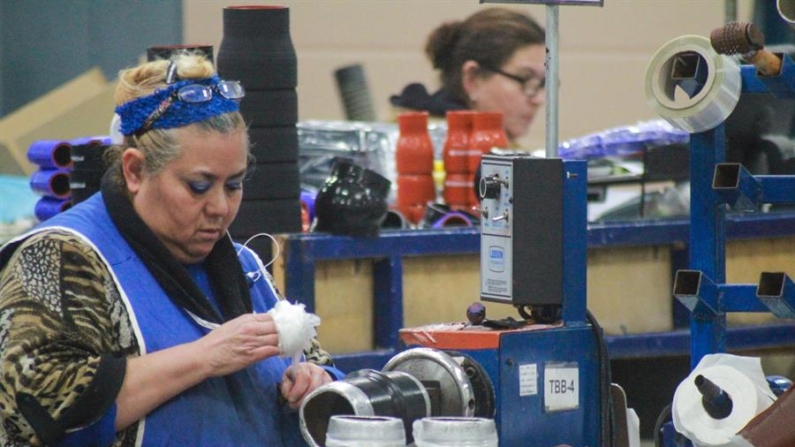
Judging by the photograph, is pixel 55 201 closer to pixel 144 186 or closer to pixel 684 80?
pixel 144 186

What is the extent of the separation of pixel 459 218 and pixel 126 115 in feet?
5.10

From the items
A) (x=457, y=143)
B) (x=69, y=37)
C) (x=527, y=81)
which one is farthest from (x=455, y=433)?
(x=69, y=37)

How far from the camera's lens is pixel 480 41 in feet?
15.9

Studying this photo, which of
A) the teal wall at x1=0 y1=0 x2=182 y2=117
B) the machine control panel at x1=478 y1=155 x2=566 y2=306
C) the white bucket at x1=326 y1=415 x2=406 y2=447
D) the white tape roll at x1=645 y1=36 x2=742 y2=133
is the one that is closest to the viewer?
the white bucket at x1=326 y1=415 x2=406 y2=447

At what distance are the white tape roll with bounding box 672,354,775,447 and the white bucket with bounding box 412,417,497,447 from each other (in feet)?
1.80

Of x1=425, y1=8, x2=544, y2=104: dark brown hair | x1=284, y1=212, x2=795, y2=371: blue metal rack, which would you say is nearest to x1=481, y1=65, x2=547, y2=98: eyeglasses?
x1=425, y1=8, x2=544, y2=104: dark brown hair

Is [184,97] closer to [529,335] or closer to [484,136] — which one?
[529,335]

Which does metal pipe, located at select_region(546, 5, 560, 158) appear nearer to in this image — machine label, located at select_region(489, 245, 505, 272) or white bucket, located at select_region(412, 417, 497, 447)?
machine label, located at select_region(489, 245, 505, 272)

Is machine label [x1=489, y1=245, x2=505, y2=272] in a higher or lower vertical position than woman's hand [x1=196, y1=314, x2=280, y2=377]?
higher

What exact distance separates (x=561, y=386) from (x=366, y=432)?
586mm

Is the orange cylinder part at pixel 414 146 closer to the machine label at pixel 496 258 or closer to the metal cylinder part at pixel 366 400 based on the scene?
the machine label at pixel 496 258

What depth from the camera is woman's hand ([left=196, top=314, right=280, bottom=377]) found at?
6.90 feet

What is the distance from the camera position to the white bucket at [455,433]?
6.31 ft

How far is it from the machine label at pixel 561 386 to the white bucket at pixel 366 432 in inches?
19.4
